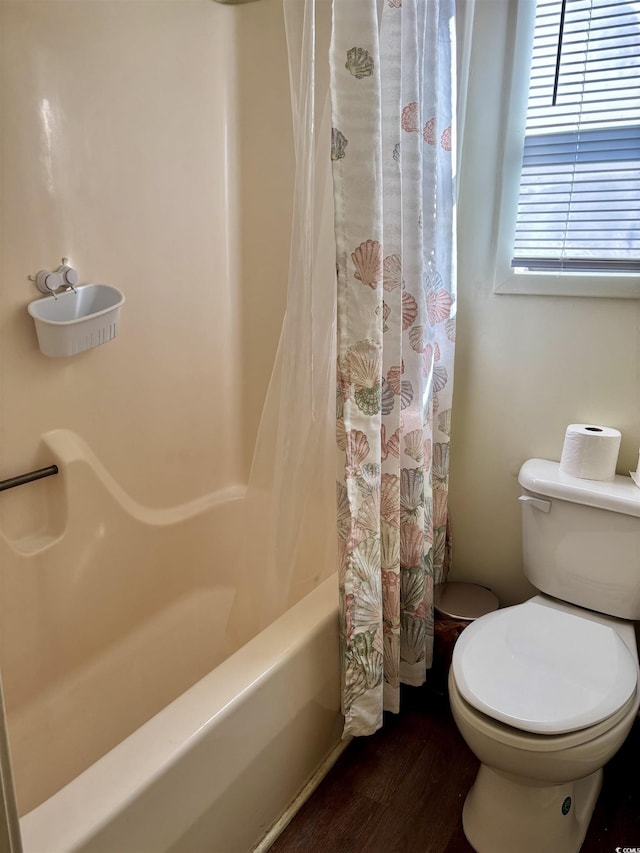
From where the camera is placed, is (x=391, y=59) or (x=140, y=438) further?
(x=140, y=438)

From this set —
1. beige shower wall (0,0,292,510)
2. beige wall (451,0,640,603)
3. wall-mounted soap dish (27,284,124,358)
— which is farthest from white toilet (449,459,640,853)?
wall-mounted soap dish (27,284,124,358)

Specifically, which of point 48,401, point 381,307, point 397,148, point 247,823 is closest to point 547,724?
point 247,823

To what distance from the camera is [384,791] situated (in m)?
1.58

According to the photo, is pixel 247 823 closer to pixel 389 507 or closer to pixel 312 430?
pixel 389 507

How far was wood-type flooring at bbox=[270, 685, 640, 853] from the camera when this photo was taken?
145 cm

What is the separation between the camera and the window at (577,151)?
1.52 meters

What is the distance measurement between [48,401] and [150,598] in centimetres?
73

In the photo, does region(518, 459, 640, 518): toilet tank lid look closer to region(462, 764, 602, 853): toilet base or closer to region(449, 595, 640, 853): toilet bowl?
region(449, 595, 640, 853): toilet bowl

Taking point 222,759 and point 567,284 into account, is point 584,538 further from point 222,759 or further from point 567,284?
point 222,759

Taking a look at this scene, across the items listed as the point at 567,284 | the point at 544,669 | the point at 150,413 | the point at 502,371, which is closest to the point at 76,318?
the point at 150,413

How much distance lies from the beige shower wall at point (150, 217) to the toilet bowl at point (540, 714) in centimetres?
112

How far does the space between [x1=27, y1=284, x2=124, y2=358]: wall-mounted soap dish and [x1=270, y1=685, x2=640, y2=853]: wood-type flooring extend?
1.30 metres

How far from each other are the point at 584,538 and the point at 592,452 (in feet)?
0.74

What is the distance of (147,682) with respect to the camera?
5.90 ft
